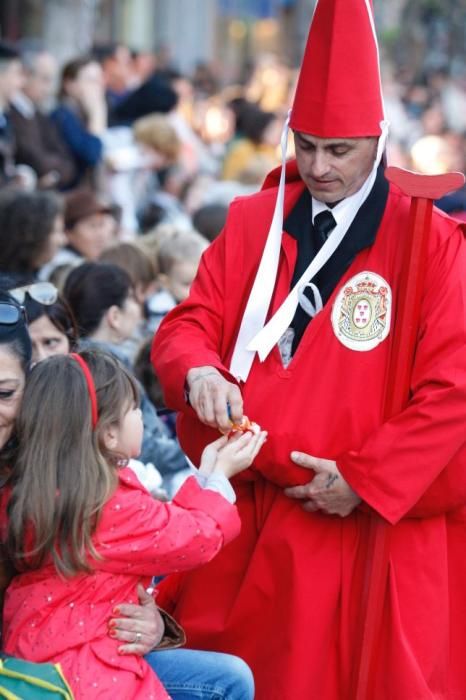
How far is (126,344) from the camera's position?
221 inches

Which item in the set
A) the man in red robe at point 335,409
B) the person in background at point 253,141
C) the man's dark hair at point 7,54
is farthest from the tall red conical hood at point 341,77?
the person in background at point 253,141

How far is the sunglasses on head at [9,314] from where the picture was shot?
345 cm

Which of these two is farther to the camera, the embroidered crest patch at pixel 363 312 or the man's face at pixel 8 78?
the man's face at pixel 8 78

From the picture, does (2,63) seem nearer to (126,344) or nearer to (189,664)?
(126,344)

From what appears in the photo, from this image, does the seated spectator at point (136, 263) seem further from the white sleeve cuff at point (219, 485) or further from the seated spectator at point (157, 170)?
the seated spectator at point (157, 170)

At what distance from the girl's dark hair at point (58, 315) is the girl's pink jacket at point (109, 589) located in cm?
113

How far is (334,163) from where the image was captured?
12.4 feet

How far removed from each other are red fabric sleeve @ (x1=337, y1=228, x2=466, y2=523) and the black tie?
0.40 metres

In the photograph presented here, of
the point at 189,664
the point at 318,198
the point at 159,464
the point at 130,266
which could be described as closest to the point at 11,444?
the point at 189,664

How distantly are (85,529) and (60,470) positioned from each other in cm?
16

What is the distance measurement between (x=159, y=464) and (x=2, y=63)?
5070mm

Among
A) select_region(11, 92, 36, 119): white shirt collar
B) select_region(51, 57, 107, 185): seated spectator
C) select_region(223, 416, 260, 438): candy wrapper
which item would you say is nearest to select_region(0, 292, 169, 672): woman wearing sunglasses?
select_region(223, 416, 260, 438): candy wrapper

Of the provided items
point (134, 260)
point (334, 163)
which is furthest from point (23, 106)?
point (334, 163)

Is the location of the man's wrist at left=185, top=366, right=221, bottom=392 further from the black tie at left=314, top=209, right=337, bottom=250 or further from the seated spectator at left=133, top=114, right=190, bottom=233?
the seated spectator at left=133, top=114, right=190, bottom=233
